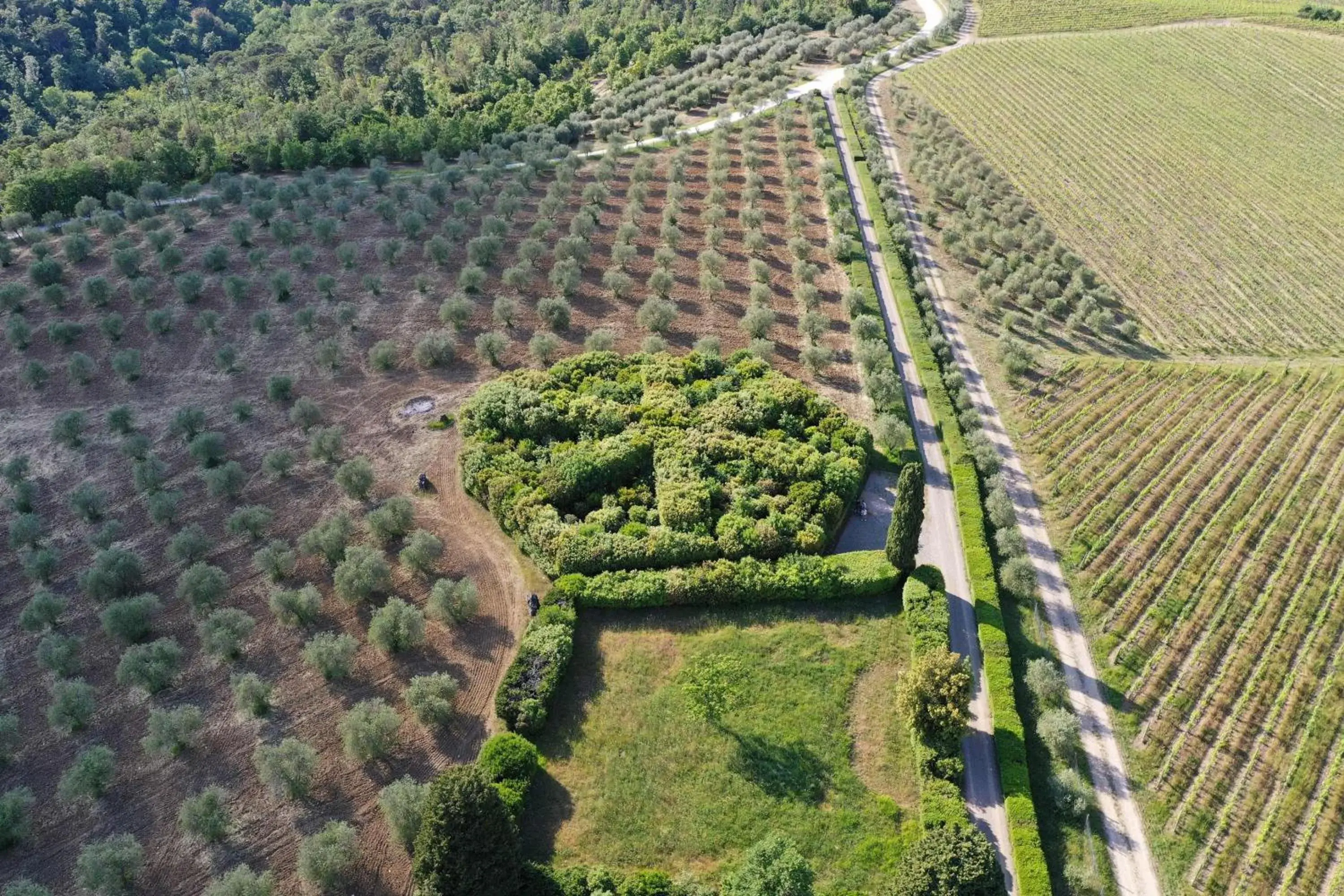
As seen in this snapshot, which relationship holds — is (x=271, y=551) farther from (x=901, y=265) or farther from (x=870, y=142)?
(x=870, y=142)

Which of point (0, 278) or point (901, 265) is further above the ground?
point (901, 265)

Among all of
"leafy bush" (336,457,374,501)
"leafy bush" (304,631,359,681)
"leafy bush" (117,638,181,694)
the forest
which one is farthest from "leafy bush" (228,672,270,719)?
the forest

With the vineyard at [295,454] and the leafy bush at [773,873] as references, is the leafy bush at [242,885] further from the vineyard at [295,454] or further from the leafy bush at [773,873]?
the leafy bush at [773,873]

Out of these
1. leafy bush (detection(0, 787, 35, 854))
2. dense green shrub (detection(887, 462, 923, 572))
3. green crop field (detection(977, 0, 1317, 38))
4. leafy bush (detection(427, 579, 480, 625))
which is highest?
green crop field (detection(977, 0, 1317, 38))

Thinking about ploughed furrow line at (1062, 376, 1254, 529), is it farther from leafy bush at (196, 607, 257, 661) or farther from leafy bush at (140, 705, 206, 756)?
leafy bush at (140, 705, 206, 756)

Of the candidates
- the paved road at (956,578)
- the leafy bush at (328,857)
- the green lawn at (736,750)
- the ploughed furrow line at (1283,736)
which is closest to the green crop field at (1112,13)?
the paved road at (956,578)

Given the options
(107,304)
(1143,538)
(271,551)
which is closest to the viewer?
(271,551)

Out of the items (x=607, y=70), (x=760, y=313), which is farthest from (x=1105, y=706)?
(x=607, y=70)
